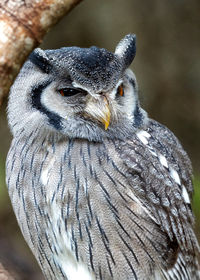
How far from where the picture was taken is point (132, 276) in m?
2.78

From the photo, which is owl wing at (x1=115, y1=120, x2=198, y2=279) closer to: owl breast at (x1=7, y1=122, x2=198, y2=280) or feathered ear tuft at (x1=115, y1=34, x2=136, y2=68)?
owl breast at (x1=7, y1=122, x2=198, y2=280)

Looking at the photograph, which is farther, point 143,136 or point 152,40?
point 152,40

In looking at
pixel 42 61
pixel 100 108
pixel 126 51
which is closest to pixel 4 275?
pixel 100 108

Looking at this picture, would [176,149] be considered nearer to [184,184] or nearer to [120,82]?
[184,184]

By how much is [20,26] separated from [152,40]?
356 cm

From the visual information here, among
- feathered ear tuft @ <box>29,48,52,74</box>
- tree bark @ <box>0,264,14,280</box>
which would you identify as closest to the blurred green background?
feathered ear tuft @ <box>29,48,52,74</box>

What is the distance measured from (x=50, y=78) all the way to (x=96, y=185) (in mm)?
537

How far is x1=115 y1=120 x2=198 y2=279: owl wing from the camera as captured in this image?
2773 millimetres

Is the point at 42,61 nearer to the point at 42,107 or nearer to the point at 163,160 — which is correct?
the point at 42,107

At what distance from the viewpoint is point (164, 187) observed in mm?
2871

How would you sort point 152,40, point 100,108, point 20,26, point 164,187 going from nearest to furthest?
point 20,26 → point 100,108 → point 164,187 → point 152,40

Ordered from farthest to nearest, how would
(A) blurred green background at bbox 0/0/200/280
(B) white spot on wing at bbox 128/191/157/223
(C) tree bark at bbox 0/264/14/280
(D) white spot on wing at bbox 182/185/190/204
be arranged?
(A) blurred green background at bbox 0/0/200/280 → (D) white spot on wing at bbox 182/185/190/204 → (B) white spot on wing at bbox 128/191/157/223 → (C) tree bark at bbox 0/264/14/280

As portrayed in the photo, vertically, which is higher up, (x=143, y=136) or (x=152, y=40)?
(x=152, y=40)

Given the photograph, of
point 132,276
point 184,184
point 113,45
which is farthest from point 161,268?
point 113,45
